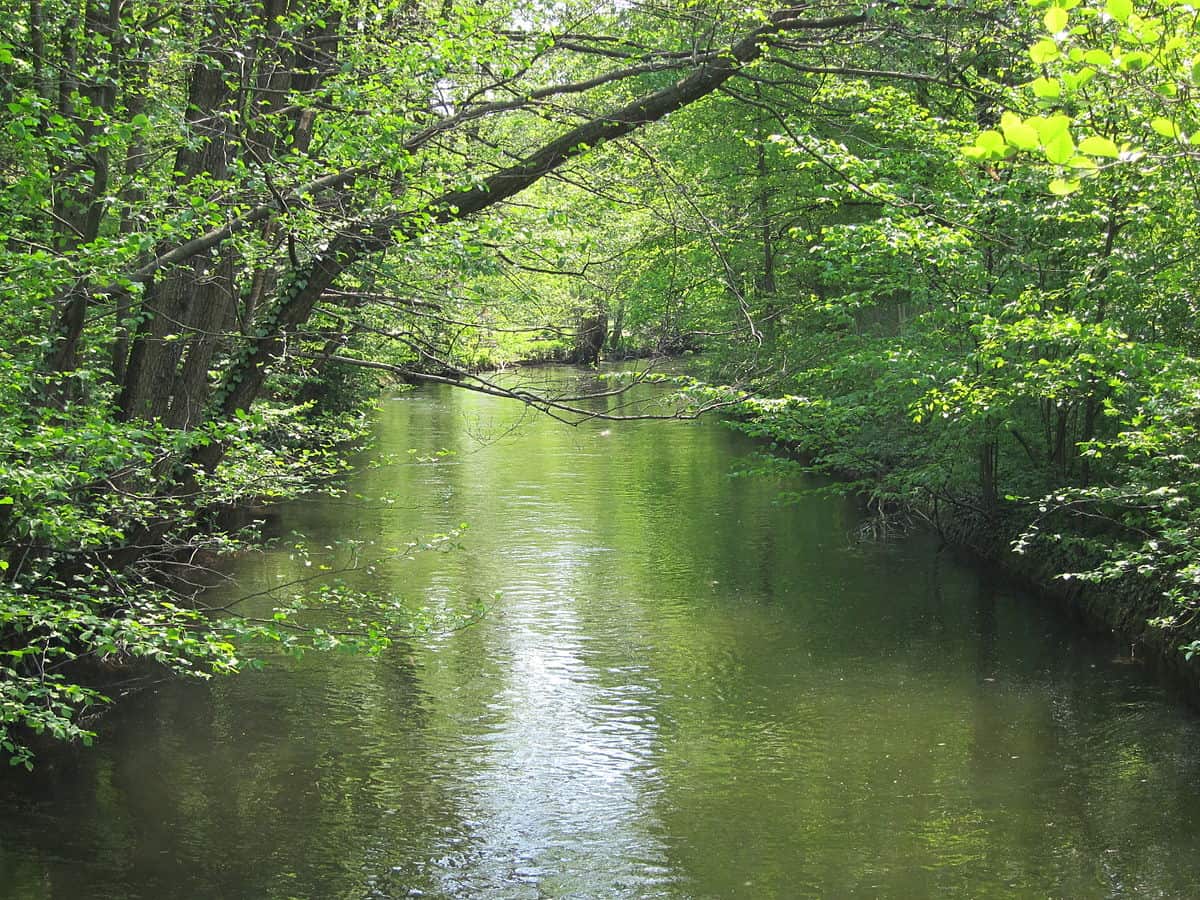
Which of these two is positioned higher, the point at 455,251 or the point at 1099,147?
the point at 455,251

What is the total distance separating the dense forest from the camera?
20.1 ft

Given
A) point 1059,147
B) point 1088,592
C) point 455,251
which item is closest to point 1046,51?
point 1059,147

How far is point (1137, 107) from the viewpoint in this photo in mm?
8547

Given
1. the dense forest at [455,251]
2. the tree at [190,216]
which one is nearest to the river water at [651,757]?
the dense forest at [455,251]

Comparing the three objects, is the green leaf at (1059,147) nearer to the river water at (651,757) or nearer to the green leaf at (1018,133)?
the green leaf at (1018,133)

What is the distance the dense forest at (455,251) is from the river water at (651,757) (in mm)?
801

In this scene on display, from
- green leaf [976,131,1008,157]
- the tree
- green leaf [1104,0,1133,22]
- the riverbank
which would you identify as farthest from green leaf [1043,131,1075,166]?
the riverbank

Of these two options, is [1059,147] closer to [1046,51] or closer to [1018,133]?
[1018,133]

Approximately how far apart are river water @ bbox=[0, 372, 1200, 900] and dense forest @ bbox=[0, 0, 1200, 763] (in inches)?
31.5

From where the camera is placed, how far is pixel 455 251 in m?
6.88

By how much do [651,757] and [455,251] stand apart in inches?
162

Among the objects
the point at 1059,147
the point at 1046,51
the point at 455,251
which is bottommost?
the point at 1059,147

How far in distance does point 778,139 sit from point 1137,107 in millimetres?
2883

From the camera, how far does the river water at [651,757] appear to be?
6613 mm
